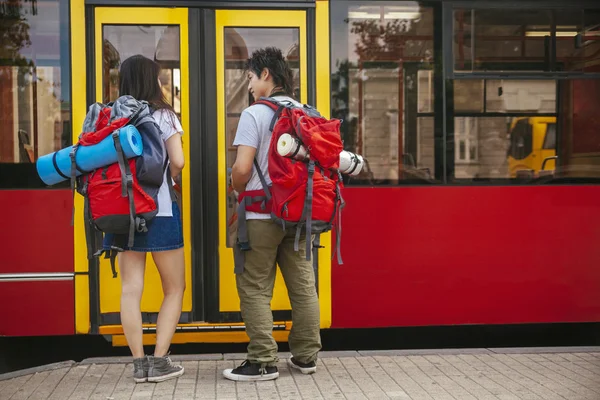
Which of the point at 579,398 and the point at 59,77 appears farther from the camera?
the point at 59,77

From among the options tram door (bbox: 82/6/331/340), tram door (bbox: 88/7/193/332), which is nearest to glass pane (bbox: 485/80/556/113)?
tram door (bbox: 82/6/331/340)

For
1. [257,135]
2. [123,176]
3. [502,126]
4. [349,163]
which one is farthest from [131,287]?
[502,126]

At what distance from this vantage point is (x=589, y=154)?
6109 mm

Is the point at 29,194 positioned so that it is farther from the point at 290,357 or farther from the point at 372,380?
the point at 372,380

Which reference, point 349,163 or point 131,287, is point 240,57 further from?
point 131,287

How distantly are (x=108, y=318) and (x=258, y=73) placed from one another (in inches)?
81.1

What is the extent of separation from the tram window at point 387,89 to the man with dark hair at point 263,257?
3.12 ft

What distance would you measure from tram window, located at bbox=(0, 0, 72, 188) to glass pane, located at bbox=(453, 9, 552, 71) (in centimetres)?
279

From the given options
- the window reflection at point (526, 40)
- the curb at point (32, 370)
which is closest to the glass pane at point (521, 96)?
the window reflection at point (526, 40)

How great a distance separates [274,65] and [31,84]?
1.81 meters

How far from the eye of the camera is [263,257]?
491 cm

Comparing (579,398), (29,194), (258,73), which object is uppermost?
(258,73)

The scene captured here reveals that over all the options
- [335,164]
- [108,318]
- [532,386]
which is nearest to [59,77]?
[108,318]

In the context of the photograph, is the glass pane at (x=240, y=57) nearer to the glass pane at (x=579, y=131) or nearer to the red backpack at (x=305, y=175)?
the red backpack at (x=305, y=175)
